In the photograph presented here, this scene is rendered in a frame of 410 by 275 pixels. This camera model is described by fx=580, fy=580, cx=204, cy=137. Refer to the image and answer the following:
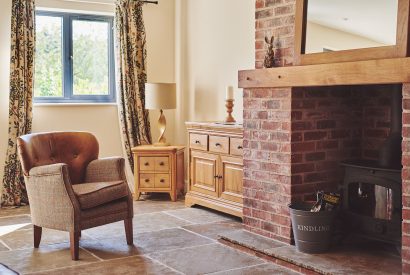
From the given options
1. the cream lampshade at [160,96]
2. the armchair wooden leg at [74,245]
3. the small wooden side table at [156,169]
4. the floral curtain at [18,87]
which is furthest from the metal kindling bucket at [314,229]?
the floral curtain at [18,87]

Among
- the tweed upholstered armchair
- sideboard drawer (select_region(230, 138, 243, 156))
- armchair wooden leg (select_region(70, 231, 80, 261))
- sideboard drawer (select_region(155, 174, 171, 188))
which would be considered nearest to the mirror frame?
sideboard drawer (select_region(230, 138, 243, 156))

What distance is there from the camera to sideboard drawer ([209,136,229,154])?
521 centimetres

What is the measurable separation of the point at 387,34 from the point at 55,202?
8.02 feet

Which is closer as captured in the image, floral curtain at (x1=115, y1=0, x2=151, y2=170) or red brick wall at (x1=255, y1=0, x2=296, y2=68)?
red brick wall at (x1=255, y1=0, x2=296, y2=68)

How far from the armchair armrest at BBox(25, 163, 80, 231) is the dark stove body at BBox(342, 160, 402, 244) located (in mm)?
1890

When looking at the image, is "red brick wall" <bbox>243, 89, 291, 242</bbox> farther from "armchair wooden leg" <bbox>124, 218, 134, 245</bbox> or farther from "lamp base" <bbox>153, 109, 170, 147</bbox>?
"lamp base" <bbox>153, 109, 170, 147</bbox>

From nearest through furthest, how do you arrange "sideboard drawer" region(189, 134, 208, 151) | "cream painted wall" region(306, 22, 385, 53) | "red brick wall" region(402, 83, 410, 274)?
"red brick wall" region(402, 83, 410, 274), "cream painted wall" region(306, 22, 385, 53), "sideboard drawer" region(189, 134, 208, 151)

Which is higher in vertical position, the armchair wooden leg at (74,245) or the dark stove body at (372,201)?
the dark stove body at (372,201)

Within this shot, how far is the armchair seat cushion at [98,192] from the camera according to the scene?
13.2 ft

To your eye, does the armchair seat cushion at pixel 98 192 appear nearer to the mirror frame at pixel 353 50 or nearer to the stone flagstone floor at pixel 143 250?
the stone flagstone floor at pixel 143 250

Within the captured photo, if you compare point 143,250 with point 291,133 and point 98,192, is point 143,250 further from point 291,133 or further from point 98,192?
point 291,133

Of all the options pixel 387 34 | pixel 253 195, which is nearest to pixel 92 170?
pixel 253 195

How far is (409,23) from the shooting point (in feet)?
10.9

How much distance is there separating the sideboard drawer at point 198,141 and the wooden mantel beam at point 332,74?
3.78 feet
